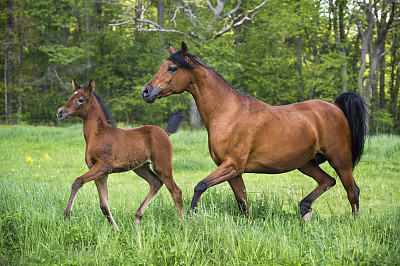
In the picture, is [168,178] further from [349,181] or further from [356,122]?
[356,122]

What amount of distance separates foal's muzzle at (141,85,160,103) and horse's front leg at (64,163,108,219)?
87cm

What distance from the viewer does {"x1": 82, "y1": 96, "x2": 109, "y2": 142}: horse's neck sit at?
15.6 feet

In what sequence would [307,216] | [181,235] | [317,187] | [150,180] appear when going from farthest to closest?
1. [317,187]
2. [307,216]
3. [150,180]
4. [181,235]

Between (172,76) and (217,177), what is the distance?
4.04 ft

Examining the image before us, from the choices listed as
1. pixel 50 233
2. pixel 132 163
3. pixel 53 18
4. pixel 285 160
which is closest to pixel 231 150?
pixel 285 160

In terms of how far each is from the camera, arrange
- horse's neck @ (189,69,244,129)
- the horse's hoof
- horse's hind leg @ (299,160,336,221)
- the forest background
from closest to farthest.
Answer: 1. horse's neck @ (189,69,244,129)
2. the horse's hoof
3. horse's hind leg @ (299,160,336,221)
4. the forest background

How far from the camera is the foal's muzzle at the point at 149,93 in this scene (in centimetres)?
447

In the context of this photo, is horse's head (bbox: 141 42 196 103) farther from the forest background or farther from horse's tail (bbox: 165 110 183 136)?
the forest background

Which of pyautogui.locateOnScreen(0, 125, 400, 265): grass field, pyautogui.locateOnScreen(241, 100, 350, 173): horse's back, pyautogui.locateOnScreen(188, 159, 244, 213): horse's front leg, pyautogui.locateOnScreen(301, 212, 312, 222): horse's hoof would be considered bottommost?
pyautogui.locateOnScreen(301, 212, 312, 222): horse's hoof

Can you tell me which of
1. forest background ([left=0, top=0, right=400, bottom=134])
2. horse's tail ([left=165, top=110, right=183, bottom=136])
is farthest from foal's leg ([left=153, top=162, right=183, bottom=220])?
forest background ([left=0, top=0, right=400, bottom=134])

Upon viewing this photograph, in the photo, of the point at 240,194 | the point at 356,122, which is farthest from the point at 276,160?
the point at 356,122

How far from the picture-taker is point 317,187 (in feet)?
19.1

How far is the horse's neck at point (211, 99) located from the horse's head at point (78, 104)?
1181mm

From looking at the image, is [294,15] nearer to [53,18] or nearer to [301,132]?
[53,18]
